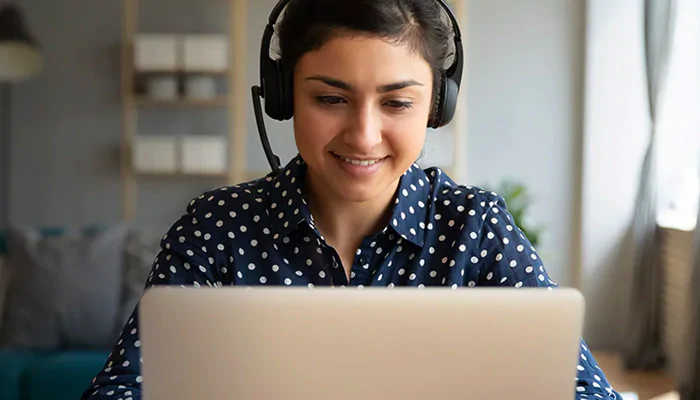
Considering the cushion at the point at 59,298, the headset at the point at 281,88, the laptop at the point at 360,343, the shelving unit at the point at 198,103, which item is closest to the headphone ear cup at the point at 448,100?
the headset at the point at 281,88

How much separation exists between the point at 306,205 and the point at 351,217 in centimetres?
7

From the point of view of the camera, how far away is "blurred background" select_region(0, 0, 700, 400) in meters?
4.38

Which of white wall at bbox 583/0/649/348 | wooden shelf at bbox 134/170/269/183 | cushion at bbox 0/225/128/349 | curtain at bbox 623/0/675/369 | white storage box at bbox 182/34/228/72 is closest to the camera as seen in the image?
cushion at bbox 0/225/128/349

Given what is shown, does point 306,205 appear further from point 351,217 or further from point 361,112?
point 361,112

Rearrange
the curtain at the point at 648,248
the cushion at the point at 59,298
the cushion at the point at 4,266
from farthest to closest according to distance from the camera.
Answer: the curtain at the point at 648,248
the cushion at the point at 4,266
the cushion at the point at 59,298

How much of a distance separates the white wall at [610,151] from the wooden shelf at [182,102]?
203 cm

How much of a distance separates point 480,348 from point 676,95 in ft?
13.4

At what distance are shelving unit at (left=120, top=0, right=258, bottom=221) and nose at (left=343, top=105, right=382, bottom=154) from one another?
3.91 m

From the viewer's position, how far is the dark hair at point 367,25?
44.2 inches

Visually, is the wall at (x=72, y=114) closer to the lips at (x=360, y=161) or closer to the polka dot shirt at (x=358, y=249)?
the polka dot shirt at (x=358, y=249)

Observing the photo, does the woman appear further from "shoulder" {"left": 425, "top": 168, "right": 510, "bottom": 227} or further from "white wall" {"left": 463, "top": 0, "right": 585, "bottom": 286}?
"white wall" {"left": 463, "top": 0, "right": 585, "bottom": 286}

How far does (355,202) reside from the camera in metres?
1.24

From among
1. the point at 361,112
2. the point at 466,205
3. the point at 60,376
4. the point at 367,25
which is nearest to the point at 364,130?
the point at 361,112

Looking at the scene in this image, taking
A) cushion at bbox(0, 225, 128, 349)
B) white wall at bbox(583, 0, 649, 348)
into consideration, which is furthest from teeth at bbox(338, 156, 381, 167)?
white wall at bbox(583, 0, 649, 348)
